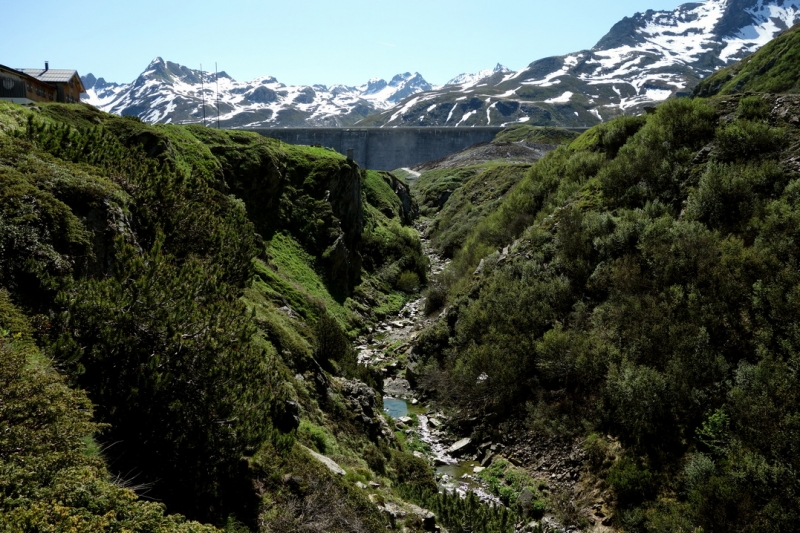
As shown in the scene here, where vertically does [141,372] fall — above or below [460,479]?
above

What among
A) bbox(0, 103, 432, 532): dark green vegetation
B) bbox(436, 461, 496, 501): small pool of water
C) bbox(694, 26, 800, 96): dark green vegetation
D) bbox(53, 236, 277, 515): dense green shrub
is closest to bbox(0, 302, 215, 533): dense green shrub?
bbox(0, 103, 432, 532): dark green vegetation

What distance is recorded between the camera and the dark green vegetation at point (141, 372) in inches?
218

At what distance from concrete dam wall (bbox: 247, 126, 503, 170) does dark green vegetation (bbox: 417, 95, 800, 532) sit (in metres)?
116

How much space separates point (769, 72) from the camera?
8838 centimetres

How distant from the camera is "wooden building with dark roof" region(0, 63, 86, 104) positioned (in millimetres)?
28406

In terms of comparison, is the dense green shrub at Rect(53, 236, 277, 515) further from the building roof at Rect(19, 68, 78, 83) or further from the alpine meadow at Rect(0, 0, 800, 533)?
the building roof at Rect(19, 68, 78, 83)

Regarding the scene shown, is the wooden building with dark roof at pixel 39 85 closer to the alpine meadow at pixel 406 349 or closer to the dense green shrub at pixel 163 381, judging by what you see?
the alpine meadow at pixel 406 349

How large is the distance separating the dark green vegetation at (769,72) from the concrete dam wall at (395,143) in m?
62.6

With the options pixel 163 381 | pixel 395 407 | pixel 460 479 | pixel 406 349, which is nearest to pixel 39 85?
pixel 406 349

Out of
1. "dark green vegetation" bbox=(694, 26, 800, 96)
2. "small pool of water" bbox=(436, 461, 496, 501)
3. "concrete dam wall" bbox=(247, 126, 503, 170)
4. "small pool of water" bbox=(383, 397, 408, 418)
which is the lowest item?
"small pool of water" bbox=(436, 461, 496, 501)

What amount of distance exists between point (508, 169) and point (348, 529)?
60.2 meters

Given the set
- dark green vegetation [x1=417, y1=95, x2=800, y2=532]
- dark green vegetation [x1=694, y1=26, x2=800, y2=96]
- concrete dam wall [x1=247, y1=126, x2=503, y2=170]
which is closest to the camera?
dark green vegetation [x1=417, y1=95, x2=800, y2=532]

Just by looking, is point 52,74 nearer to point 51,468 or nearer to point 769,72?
point 51,468

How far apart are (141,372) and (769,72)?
375ft
